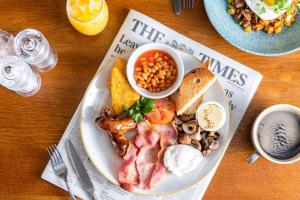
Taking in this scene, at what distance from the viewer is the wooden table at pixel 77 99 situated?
127 centimetres

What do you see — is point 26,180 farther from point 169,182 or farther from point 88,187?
point 169,182

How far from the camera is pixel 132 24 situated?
1322mm

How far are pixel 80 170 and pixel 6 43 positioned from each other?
1.47ft

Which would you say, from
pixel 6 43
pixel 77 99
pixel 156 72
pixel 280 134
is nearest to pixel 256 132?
pixel 280 134

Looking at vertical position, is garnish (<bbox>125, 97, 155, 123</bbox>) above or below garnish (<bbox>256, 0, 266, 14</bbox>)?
below

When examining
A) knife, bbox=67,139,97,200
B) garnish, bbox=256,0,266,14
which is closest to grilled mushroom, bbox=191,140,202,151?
knife, bbox=67,139,97,200

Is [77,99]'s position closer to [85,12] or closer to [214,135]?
[85,12]

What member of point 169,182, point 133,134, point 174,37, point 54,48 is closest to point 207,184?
point 169,182

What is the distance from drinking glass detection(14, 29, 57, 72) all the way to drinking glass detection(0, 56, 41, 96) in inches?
0.9

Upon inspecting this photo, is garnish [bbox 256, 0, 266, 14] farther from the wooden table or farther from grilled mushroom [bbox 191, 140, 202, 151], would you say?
grilled mushroom [bbox 191, 140, 202, 151]

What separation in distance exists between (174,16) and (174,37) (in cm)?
7

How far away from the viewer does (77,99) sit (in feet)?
4.28

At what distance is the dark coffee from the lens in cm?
121

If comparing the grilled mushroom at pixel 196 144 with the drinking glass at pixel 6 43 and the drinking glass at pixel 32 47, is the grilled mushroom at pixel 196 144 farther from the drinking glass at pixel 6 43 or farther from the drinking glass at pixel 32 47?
the drinking glass at pixel 6 43
